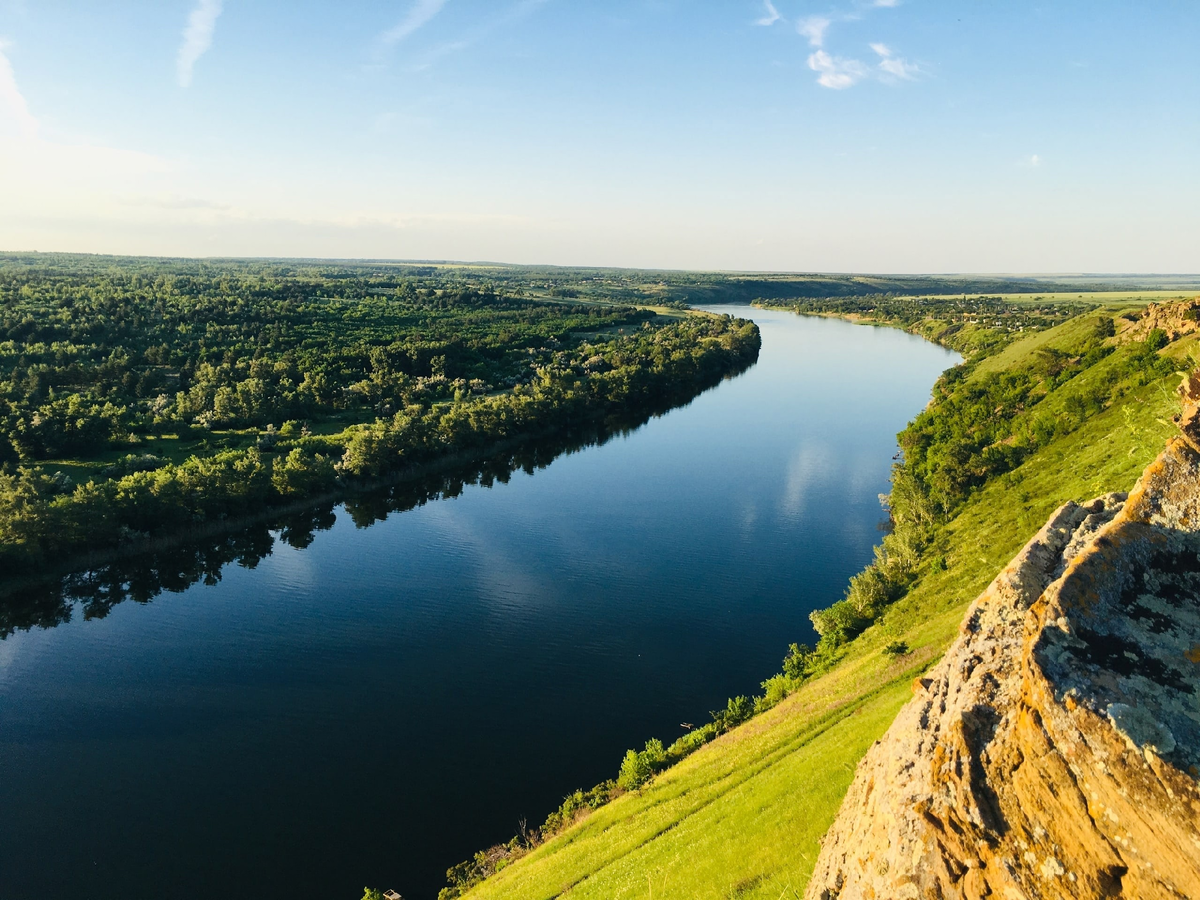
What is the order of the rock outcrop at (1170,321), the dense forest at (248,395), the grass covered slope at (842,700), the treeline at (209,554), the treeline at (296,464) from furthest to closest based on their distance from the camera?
the dense forest at (248,395), the rock outcrop at (1170,321), the treeline at (296,464), the treeline at (209,554), the grass covered slope at (842,700)

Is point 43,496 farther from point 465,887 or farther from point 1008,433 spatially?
point 1008,433

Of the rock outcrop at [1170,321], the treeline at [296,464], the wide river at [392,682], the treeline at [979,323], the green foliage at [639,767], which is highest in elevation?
the rock outcrop at [1170,321]

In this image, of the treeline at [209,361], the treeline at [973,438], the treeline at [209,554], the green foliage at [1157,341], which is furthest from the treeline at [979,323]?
the treeline at [209,554]

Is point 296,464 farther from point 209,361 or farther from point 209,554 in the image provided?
point 209,361

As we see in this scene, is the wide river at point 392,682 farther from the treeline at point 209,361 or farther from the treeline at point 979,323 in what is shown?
the treeline at point 979,323

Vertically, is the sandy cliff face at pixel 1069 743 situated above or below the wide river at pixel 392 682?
above

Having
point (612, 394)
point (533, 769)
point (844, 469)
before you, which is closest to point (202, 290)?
point (612, 394)

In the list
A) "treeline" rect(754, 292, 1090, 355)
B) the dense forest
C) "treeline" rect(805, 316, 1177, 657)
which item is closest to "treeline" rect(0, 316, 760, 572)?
the dense forest
